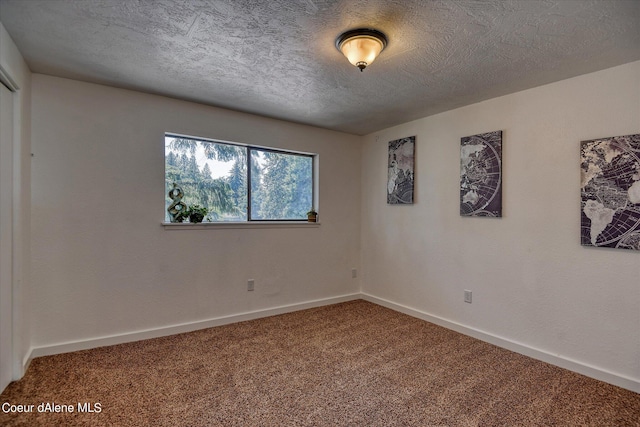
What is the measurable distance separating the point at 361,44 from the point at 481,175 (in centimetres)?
186

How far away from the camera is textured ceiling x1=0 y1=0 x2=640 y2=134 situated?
1.72 m

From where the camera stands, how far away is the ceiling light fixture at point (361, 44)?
1.92m

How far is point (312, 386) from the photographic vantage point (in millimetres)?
2217

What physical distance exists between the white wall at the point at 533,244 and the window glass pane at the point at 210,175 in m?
2.02

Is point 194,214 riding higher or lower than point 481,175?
lower

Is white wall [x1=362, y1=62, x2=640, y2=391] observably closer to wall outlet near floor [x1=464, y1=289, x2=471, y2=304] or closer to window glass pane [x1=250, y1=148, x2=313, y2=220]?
wall outlet near floor [x1=464, y1=289, x2=471, y2=304]

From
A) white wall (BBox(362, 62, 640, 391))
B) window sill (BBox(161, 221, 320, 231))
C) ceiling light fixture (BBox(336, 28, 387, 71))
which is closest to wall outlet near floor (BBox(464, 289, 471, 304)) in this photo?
white wall (BBox(362, 62, 640, 391))

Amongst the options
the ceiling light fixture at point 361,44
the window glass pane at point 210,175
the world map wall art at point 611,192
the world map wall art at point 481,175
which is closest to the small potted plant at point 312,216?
the window glass pane at point 210,175

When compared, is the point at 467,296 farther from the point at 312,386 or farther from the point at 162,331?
the point at 162,331

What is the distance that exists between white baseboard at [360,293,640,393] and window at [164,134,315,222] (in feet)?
6.28

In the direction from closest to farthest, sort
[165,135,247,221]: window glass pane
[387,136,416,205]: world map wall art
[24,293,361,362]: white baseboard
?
[24,293,361,362]: white baseboard, [165,135,247,221]: window glass pane, [387,136,416,205]: world map wall art

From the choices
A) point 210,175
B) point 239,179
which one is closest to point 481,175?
point 239,179

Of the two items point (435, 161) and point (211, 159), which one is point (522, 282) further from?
point (211, 159)

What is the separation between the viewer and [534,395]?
2.14 m
